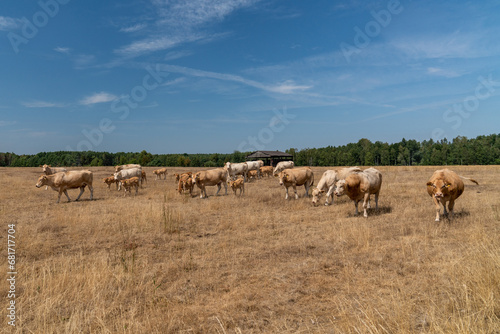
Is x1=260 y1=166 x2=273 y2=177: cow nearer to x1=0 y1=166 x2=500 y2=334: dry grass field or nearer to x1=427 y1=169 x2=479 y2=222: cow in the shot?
x1=0 y1=166 x2=500 y2=334: dry grass field

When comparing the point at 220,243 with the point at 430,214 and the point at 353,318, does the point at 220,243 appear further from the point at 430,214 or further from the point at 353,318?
the point at 430,214

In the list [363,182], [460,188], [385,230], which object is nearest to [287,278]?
[385,230]

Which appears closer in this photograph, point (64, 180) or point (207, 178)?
point (64, 180)

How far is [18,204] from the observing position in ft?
45.2

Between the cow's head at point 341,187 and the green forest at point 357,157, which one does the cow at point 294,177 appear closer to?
the cow's head at point 341,187

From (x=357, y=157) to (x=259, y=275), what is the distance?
111 meters

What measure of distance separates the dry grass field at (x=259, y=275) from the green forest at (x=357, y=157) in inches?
2990

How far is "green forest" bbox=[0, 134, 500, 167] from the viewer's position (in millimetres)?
83375

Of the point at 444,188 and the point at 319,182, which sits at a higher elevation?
the point at 444,188

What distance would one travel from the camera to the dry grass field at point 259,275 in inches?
142

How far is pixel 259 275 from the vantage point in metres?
5.27

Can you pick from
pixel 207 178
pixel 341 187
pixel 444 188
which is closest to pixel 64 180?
pixel 207 178

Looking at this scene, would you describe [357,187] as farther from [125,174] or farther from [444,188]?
[125,174]

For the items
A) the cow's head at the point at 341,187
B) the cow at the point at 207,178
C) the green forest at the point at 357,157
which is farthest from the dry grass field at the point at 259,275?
the green forest at the point at 357,157
